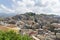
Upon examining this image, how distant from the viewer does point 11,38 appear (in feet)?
34.1

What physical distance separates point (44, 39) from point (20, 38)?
333 inches

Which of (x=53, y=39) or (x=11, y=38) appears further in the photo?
(x=53, y=39)

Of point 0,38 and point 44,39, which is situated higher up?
point 0,38

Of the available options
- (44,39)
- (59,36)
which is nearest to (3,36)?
(59,36)

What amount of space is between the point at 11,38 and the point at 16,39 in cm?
30

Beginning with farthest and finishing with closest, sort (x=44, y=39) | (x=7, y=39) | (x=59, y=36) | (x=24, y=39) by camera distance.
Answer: (x=44, y=39), (x=59, y=36), (x=24, y=39), (x=7, y=39)

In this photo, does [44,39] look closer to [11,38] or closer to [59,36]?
[59,36]

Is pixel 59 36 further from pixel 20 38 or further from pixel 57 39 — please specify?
pixel 20 38

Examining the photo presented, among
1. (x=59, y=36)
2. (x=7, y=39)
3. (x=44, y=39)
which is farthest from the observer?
(x=44, y=39)

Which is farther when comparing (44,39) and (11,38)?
(44,39)

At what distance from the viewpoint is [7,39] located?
10.0 metres

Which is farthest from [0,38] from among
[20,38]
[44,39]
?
[44,39]

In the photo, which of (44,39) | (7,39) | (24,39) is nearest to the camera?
(7,39)

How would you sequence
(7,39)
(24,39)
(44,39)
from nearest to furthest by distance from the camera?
(7,39), (24,39), (44,39)
